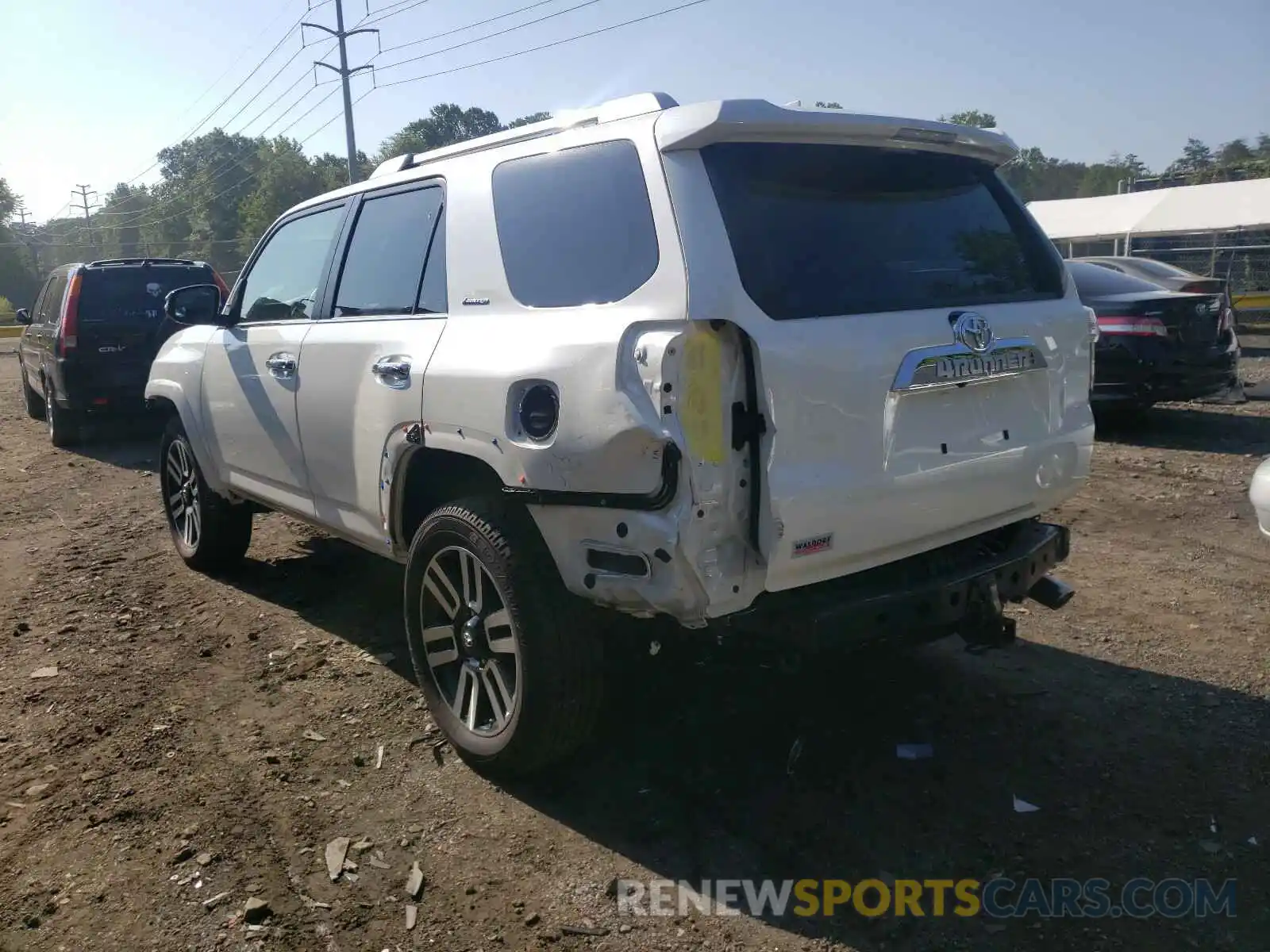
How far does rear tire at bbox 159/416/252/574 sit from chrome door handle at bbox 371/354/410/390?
7.66 feet

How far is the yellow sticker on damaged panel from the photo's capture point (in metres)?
2.68

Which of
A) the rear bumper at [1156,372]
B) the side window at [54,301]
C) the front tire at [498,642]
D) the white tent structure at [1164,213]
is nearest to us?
the front tire at [498,642]

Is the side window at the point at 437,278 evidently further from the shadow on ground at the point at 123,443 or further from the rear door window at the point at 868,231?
the shadow on ground at the point at 123,443

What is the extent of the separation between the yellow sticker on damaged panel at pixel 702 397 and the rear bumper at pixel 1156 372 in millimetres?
7507

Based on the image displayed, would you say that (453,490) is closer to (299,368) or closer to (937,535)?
(299,368)

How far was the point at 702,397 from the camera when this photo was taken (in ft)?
8.85

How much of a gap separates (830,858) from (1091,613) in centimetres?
251

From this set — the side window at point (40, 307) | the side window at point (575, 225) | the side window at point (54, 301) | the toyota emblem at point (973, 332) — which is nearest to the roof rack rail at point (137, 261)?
the side window at point (54, 301)

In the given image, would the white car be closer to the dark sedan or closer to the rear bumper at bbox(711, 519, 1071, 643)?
the rear bumper at bbox(711, 519, 1071, 643)

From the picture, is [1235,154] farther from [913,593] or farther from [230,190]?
[230,190]

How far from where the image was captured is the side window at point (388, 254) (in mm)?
3863

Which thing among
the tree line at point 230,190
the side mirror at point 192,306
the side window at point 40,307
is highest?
the tree line at point 230,190

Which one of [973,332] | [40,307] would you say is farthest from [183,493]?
[40,307]

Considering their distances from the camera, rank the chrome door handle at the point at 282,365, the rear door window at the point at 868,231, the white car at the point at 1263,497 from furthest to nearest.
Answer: the chrome door handle at the point at 282,365 → the white car at the point at 1263,497 → the rear door window at the point at 868,231
